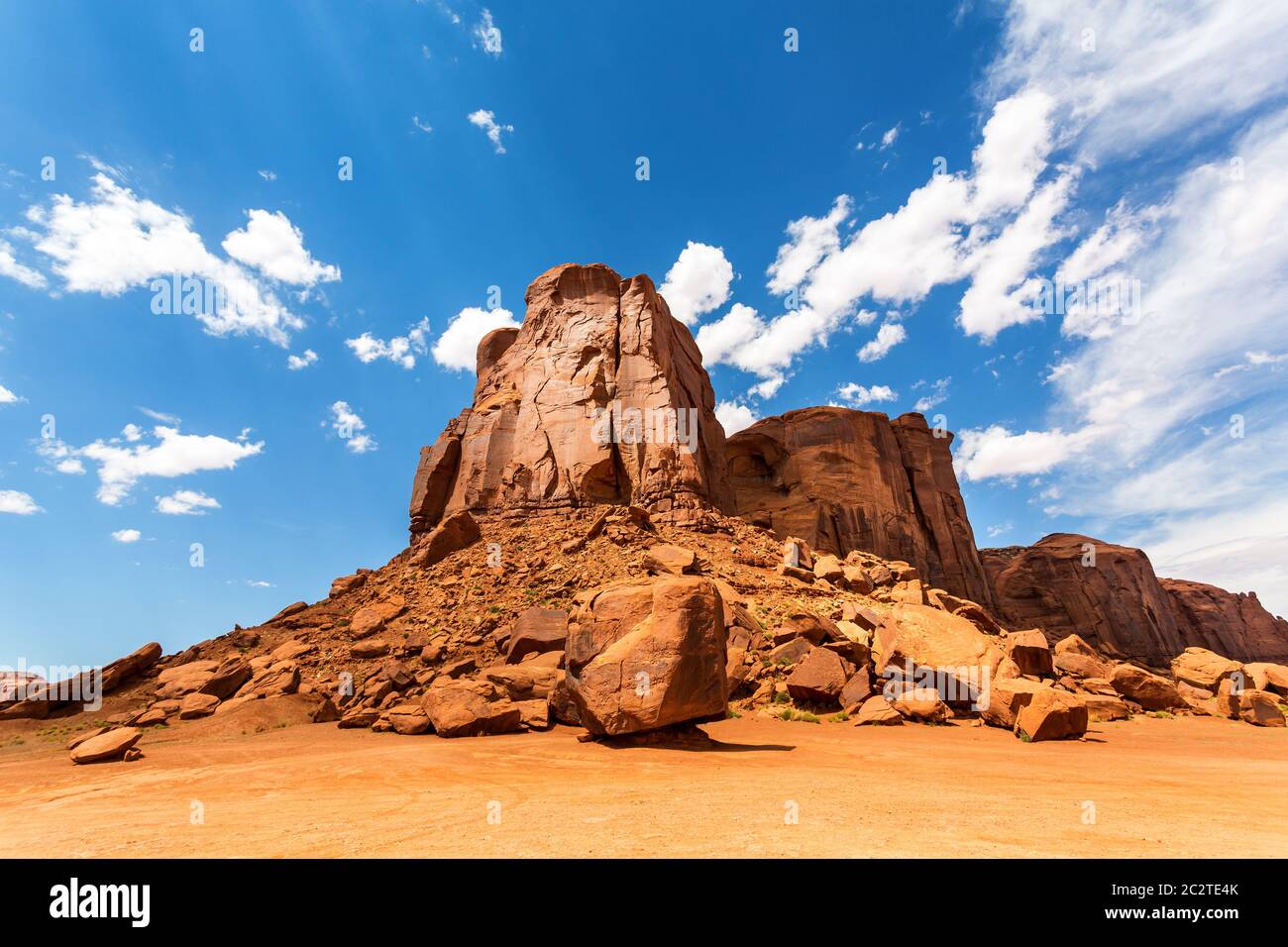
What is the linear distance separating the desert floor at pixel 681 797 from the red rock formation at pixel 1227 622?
82.6 meters

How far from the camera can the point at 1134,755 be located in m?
10.2

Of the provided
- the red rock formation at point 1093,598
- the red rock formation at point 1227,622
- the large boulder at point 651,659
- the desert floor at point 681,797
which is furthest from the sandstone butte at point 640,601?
the red rock formation at point 1227,622

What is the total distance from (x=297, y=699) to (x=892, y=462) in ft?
171

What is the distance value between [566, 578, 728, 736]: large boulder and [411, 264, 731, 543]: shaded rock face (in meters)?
20.3

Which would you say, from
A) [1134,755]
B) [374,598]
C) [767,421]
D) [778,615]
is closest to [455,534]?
[374,598]

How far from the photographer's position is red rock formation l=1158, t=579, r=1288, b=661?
234ft

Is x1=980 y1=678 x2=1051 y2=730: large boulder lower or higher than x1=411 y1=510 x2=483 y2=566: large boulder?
lower

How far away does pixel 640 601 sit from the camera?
11797 millimetres

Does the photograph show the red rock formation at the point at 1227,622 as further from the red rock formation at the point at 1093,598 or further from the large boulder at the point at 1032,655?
the large boulder at the point at 1032,655

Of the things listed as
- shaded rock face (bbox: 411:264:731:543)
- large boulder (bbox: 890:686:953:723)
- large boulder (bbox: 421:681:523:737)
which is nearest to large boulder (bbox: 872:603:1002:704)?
large boulder (bbox: 890:686:953:723)

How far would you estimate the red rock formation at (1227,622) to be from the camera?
234 ft

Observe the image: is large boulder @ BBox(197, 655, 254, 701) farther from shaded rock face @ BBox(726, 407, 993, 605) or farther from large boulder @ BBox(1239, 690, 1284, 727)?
shaded rock face @ BBox(726, 407, 993, 605)

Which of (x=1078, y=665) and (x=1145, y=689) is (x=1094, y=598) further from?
(x=1145, y=689)
